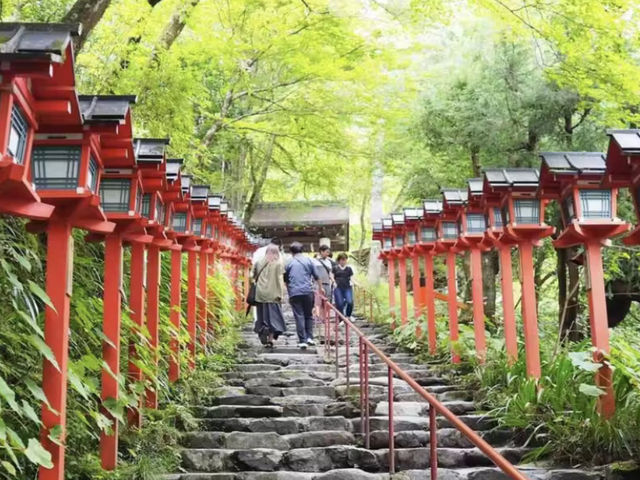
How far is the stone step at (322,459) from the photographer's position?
6.12 m

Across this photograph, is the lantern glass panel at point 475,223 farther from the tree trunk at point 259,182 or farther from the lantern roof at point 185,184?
the tree trunk at point 259,182

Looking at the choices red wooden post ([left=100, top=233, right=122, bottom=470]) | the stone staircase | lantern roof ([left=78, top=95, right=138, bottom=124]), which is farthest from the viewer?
→ the stone staircase

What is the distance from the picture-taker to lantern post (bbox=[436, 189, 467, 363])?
1009 cm

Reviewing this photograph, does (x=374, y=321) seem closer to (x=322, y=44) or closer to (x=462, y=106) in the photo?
(x=462, y=106)

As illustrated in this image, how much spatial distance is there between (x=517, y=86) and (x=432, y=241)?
363cm

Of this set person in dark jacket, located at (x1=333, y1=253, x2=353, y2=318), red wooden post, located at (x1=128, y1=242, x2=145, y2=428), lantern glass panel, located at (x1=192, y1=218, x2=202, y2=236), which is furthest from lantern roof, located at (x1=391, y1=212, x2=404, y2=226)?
red wooden post, located at (x1=128, y1=242, x2=145, y2=428)

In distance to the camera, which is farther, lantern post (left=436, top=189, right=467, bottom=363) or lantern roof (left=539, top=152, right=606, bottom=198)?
lantern post (left=436, top=189, right=467, bottom=363)

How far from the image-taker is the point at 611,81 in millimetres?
8836

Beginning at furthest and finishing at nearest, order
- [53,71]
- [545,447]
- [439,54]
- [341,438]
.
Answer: [439,54] < [341,438] < [545,447] < [53,71]

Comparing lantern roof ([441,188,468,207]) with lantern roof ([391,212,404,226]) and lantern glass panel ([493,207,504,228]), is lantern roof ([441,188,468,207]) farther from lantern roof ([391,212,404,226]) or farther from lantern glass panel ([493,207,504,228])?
lantern roof ([391,212,404,226])

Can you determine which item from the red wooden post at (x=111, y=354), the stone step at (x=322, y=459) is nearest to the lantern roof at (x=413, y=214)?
the stone step at (x=322, y=459)

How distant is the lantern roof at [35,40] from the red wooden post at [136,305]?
337cm

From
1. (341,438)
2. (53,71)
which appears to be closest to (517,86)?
(341,438)

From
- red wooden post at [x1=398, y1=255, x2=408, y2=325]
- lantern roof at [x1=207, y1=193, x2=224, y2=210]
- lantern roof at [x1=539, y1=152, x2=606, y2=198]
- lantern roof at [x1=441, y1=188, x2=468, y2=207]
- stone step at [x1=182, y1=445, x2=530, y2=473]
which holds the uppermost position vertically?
lantern roof at [x1=207, y1=193, x2=224, y2=210]
